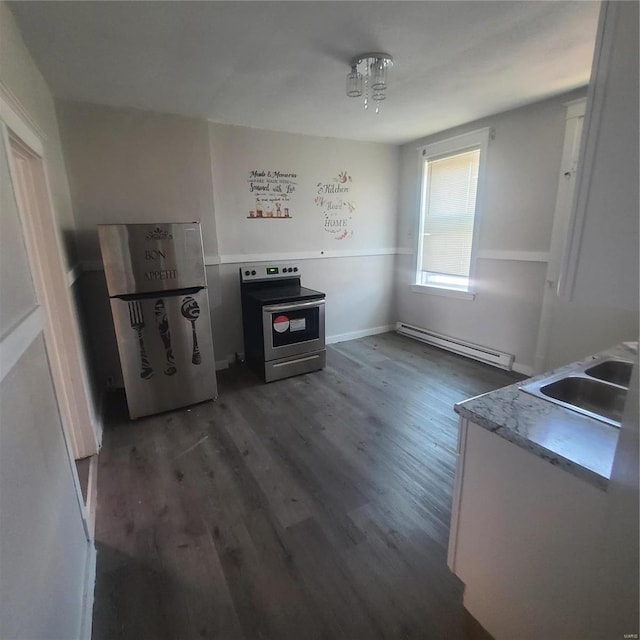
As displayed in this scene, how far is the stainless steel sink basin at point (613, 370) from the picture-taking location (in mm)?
1413

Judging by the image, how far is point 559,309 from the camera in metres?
2.93

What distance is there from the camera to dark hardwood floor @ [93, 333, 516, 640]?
1292 millimetres

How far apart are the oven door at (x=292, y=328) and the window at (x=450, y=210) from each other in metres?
1.54

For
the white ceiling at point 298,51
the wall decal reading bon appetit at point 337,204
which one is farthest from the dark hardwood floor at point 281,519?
the white ceiling at point 298,51

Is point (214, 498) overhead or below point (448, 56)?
below

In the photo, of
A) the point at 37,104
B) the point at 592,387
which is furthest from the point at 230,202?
the point at 592,387

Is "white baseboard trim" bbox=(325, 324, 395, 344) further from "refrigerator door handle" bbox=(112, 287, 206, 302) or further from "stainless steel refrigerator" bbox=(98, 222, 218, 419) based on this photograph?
"refrigerator door handle" bbox=(112, 287, 206, 302)

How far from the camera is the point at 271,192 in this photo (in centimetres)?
353

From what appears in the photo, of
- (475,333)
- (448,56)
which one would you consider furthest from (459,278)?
(448,56)

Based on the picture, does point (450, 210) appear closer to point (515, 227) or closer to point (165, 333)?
point (515, 227)

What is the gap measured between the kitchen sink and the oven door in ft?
7.16

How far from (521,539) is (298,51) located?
234 cm

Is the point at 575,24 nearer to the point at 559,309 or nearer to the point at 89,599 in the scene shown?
the point at 559,309

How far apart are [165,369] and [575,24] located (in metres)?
3.11
